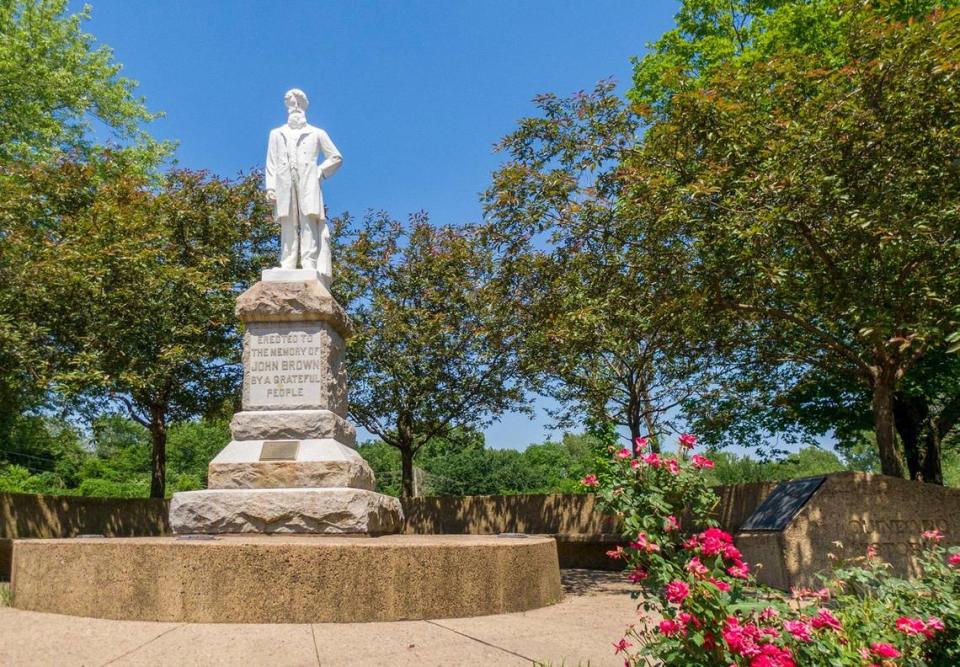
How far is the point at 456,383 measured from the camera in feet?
61.1

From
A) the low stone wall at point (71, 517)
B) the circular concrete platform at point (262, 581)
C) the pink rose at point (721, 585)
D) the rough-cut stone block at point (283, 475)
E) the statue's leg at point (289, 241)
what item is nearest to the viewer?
the pink rose at point (721, 585)

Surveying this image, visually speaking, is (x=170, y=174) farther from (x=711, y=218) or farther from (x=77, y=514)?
(x=711, y=218)

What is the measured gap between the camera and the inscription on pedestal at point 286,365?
30.3 ft

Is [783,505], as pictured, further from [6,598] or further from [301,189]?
[6,598]

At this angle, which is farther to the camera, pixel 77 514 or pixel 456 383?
pixel 456 383

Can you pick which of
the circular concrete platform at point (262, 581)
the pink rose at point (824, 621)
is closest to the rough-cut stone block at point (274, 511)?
the circular concrete platform at point (262, 581)

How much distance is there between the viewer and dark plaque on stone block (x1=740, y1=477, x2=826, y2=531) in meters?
8.39

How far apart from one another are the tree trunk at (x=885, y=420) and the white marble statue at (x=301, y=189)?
7.98 meters

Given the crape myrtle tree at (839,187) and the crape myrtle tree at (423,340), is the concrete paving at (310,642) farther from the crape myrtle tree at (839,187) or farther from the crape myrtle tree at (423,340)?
the crape myrtle tree at (423,340)

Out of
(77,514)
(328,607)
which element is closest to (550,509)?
(77,514)

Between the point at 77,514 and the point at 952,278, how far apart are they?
15.7 meters

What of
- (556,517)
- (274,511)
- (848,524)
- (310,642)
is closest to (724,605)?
(310,642)

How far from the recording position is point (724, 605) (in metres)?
3.02

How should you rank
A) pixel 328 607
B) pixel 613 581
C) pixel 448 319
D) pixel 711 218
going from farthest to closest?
pixel 448 319 → pixel 613 581 → pixel 711 218 → pixel 328 607
